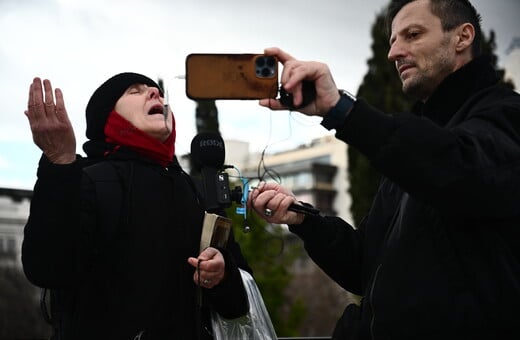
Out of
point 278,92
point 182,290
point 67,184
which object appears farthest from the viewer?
point 182,290

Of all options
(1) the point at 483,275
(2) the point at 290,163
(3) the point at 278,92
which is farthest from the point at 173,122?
(2) the point at 290,163

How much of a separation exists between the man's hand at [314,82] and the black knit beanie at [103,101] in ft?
4.39

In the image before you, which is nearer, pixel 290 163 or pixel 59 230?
pixel 59 230

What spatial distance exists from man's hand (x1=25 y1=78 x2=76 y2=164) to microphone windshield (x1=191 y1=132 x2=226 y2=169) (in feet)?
1.89

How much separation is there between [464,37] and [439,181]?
30.2 inches

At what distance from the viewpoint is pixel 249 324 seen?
9.07 feet

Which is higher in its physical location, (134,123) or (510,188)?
(134,123)

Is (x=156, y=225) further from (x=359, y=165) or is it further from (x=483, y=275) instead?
(x=359, y=165)

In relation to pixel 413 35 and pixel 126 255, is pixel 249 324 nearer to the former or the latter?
pixel 126 255

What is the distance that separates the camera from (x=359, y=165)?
15.4 m

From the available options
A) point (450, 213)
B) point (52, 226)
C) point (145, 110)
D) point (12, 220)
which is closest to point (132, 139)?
point (145, 110)

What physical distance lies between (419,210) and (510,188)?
285 mm

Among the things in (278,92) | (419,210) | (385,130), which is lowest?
(419,210)

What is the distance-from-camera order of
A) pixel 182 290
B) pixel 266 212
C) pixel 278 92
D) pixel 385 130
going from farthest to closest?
pixel 182 290, pixel 266 212, pixel 278 92, pixel 385 130
